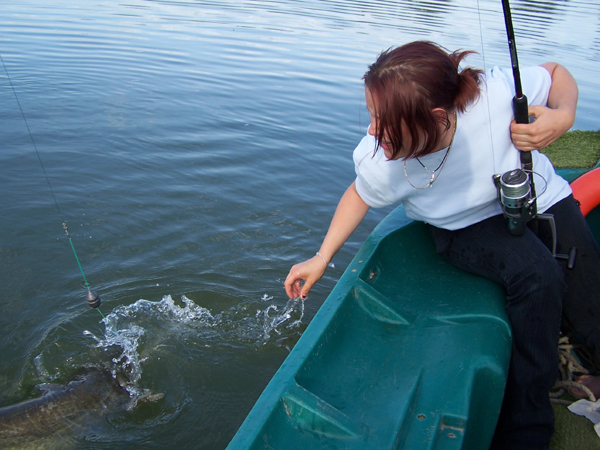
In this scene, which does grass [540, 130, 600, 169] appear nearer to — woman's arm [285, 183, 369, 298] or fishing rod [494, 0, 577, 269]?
fishing rod [494, 0, 577, 269]

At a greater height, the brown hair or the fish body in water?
the brown hair

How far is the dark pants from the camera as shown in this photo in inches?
85.2

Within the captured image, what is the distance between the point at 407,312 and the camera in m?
2.71

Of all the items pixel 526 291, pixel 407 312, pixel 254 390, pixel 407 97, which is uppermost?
pixel 407 97

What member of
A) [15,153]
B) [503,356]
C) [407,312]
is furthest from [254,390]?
[15,153]

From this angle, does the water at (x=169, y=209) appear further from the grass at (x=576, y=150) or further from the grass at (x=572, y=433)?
the grass at (x=572, y=433)

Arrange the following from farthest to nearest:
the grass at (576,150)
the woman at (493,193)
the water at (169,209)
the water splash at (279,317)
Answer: the grass at (576,150) → the water splash at (279,317) → the water at (169,209) → the woman at (493,193)

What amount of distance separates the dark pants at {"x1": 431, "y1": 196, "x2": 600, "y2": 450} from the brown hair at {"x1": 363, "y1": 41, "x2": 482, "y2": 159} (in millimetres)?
726

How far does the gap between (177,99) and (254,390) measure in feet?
20.3

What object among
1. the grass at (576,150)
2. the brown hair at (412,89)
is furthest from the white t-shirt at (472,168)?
the grass at (576,150)

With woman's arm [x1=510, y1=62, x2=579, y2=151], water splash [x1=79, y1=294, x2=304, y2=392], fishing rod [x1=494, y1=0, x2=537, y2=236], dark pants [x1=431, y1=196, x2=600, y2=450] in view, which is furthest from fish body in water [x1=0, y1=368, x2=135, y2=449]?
woman's arm [x1=510, y1=62, x2=579, y2=151]

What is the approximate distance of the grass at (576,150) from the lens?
18.7 ft

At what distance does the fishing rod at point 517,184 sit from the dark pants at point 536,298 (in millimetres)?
147

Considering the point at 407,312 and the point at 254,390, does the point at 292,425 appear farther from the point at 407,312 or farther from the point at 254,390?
the point at 254,390
